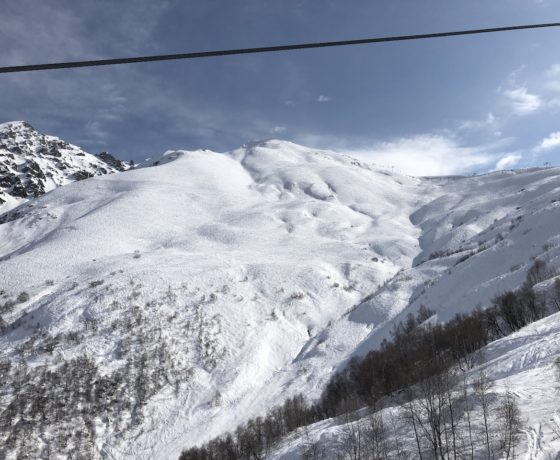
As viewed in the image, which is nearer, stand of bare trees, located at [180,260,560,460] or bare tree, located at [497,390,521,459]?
bare tree, located at [497,390,521,459]

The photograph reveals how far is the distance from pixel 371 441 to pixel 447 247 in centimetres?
9476

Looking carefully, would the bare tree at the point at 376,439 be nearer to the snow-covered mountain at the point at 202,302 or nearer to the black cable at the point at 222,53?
the black cable at the point at 222,53

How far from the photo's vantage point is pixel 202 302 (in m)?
76.7

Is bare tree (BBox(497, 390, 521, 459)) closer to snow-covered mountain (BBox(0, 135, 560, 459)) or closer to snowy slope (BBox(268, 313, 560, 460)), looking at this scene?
snowy slope (BBox(268, 313, 560, 460))

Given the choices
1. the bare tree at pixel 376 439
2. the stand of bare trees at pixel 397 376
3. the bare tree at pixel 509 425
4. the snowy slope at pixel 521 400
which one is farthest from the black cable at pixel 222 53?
the stand of bare trees at pixel 397 376

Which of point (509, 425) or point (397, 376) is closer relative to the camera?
point (509, 425)

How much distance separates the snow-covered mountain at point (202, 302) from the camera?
5297cm

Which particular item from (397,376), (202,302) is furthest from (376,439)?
(202,302)

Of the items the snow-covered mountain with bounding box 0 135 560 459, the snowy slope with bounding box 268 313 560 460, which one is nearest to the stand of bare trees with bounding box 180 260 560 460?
the snowy slope with bounding box 268 313 560 460

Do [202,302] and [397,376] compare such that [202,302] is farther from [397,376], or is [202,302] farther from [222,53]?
[222,53]

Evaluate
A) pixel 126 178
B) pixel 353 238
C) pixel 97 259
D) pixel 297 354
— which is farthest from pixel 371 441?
pixel 126 178

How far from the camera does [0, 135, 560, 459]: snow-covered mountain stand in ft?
174

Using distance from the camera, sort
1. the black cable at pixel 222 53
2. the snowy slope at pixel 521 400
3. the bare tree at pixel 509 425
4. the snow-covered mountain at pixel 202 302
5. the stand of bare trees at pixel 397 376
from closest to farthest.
Result: the black cable at pixel 222 53, the bare tree at pixel 509 425, the snowy slope at pixel 521 400, the stand of bare trees at pixel 397 376, the snow-covered mountain at pixel 202 302

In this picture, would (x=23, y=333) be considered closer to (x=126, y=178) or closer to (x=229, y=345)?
(x=229, y=345)
